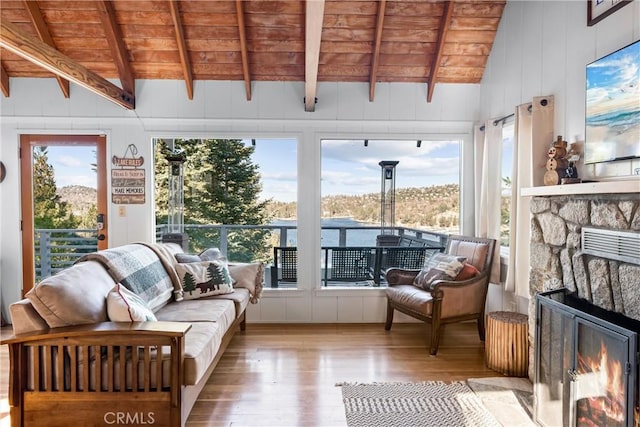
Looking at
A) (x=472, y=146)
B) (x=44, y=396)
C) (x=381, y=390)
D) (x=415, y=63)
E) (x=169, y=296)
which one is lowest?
(x=381, y=390)

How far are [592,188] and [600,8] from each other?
131cm

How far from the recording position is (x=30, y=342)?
80.4 inches

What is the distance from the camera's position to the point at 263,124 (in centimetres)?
433

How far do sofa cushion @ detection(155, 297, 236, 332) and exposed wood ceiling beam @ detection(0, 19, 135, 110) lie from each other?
205 centimetres

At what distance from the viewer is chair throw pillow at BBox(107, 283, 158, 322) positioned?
7.25ft

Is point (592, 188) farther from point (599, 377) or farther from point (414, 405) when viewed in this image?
point (414, 405)

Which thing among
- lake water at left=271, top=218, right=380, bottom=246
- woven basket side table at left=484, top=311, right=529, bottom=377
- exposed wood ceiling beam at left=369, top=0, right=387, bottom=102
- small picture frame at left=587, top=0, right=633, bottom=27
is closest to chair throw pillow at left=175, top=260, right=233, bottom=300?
lake water at left=271, top=218, right=380, bottom=246

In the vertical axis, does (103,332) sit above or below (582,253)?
below

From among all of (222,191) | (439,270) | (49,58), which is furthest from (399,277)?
(49,58)

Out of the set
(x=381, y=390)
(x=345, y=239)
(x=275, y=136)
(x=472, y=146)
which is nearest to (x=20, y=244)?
(x=275, y=136)

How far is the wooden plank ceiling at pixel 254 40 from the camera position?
360 cm

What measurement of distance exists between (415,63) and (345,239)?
2.17 meters

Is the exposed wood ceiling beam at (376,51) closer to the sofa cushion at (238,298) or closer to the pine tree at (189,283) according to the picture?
the sofa cushion at (238,298)

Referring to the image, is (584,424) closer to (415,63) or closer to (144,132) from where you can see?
(415,63)
